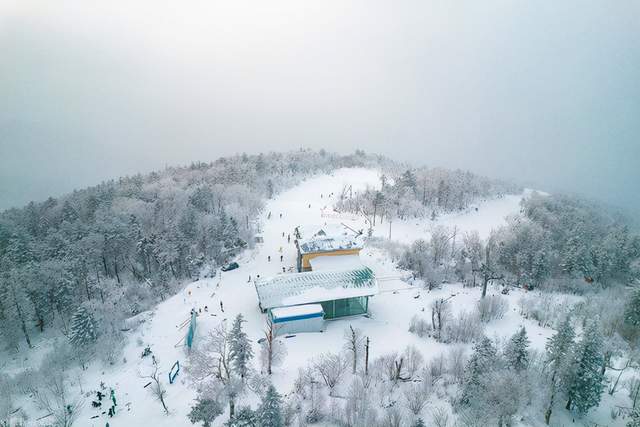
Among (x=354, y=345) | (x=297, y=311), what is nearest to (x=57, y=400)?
(x=297, y=311)

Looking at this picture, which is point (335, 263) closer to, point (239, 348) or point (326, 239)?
point (326, 239)

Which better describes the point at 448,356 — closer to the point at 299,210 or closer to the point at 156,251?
the point at 156,251

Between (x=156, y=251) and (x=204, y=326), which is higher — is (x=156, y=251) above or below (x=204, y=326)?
above

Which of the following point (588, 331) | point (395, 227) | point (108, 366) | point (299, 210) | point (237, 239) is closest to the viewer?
point (588, 331)

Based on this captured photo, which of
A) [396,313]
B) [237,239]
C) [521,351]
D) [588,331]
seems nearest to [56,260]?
[237,239]

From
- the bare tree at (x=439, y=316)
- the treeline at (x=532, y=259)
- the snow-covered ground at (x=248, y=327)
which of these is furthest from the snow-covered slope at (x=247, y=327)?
the treeline at (x=532, y=259)

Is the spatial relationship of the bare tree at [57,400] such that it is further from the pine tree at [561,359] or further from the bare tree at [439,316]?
the pine tree at [561,359]
